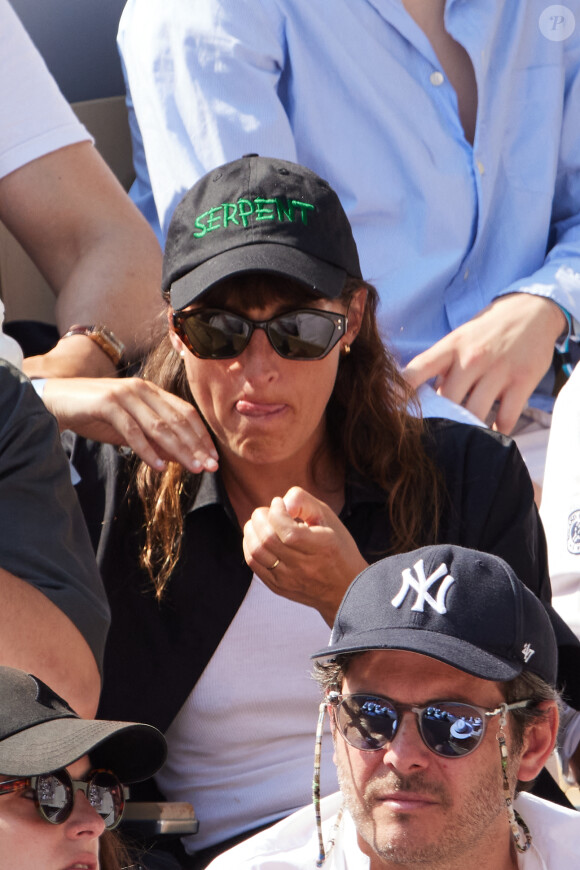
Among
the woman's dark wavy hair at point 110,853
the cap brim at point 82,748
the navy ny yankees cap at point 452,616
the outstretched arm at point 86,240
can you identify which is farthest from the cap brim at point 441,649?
the outstretched arm at point 86,240

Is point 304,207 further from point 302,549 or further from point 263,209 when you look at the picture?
point 302,549

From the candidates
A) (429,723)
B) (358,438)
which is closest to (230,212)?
(358,438)

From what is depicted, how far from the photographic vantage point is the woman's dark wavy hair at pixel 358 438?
6.93ft

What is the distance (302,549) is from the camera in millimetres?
1807

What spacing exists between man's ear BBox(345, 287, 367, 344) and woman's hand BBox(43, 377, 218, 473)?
0.33 meters

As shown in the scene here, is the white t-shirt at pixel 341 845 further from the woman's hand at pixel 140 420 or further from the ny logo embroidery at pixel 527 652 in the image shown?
the woman's hand at pixel 140 420

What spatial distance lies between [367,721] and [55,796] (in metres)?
0.42

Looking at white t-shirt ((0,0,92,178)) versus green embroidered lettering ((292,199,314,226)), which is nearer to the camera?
green embroidered lettering ((292,199,314,226))

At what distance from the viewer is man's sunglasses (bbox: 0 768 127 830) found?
1.21 m

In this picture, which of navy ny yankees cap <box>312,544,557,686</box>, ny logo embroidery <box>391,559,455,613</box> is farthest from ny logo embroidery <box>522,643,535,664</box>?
ny logo embroidery <box>391,559,455,613</box>

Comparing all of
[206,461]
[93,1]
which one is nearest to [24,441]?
[206,461]

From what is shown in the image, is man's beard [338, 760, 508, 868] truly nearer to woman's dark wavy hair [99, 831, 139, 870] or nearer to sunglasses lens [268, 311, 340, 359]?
woman's dark wavy hair [99, 831, 139, 870]

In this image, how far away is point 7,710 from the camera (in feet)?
4.07

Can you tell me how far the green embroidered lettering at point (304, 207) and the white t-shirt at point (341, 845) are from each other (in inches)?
37.6
